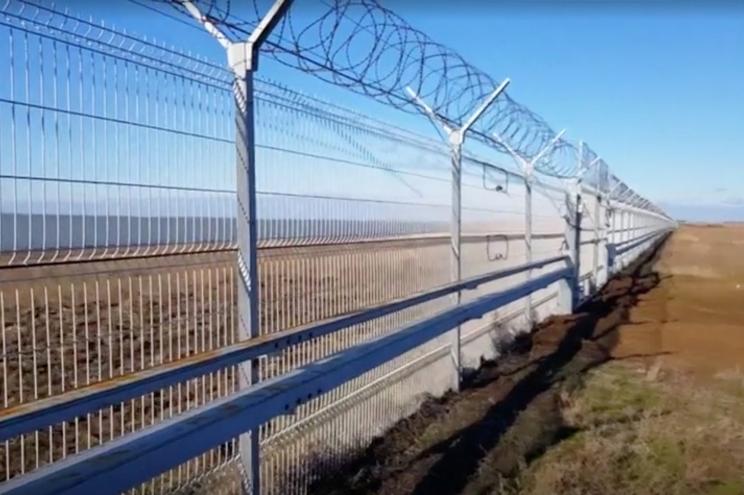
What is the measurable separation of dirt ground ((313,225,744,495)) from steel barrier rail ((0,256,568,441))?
1615 millimetres

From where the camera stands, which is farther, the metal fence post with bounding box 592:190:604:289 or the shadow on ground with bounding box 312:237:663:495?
the metal fence post with bounding box 592:190:604:289

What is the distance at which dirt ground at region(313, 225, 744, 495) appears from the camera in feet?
18.6

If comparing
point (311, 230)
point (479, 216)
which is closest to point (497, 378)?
point (479, 216)

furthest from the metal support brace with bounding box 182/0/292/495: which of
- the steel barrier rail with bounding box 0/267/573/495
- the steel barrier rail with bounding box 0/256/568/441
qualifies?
the steel barrier rail with bounding box 0/267/573/495

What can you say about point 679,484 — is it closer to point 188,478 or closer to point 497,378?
point 188,478

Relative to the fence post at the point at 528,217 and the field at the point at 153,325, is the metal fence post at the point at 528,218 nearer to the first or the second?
the fence post at the point at 528,217

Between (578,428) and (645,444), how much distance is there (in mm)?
735

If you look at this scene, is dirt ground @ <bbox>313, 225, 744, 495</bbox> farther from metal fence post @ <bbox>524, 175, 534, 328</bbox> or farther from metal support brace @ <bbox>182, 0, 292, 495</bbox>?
metal support brace @ <bbox>182, 0, 292, 495</bbox>

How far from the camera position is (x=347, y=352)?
463cm

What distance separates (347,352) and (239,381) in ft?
1.92

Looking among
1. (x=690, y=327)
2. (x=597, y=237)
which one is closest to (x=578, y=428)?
(x=690, y=327)

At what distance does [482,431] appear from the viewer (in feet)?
22.6

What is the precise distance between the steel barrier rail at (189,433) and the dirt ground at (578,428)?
1.22m

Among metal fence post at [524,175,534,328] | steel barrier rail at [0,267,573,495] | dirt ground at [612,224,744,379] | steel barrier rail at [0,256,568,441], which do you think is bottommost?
dirt ground at [612,224,744,379]
